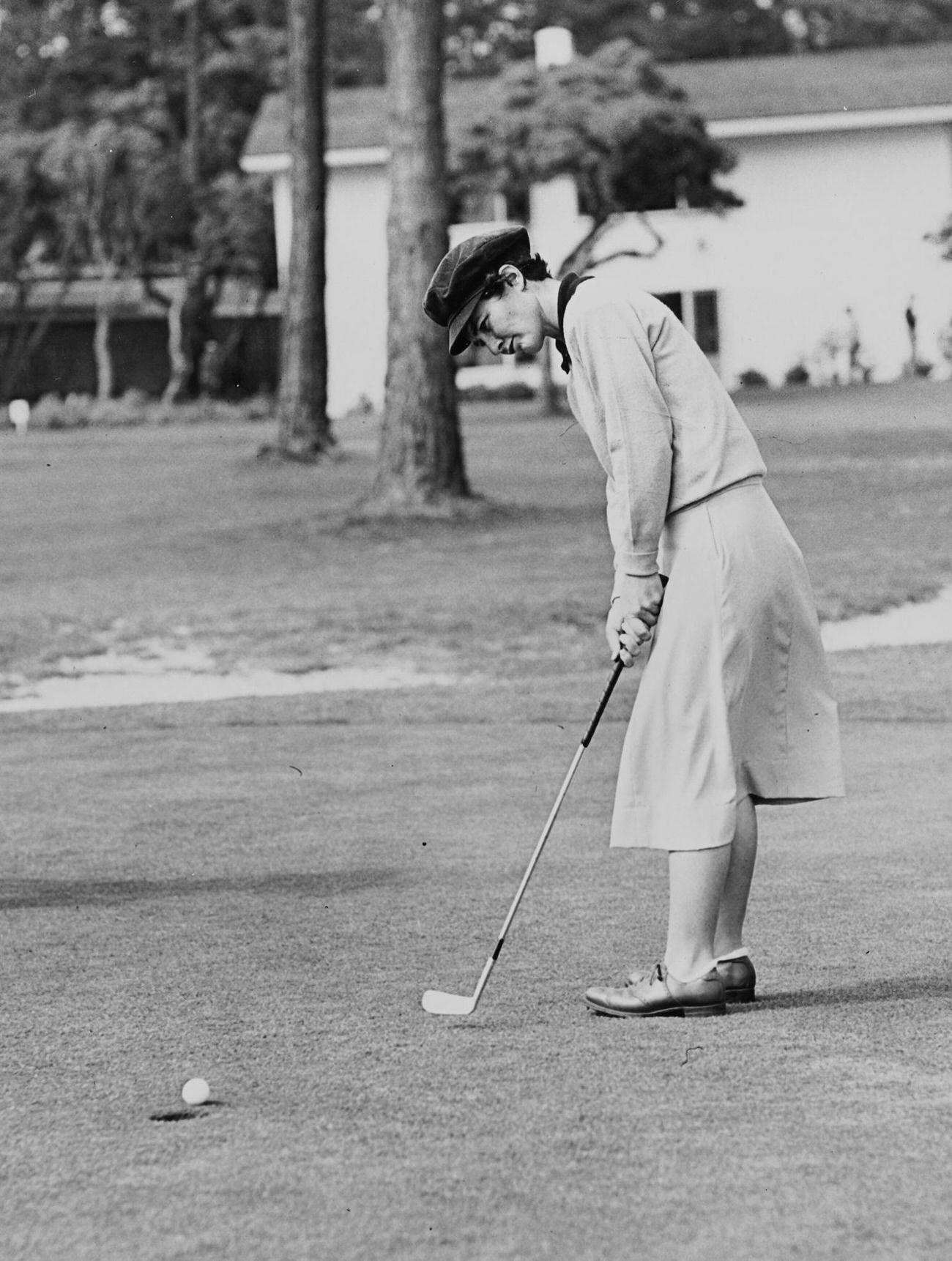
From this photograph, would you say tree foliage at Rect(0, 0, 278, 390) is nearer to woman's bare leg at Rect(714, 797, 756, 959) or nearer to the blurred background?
the blurred background

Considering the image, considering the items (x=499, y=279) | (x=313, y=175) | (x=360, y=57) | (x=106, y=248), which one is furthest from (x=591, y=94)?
(x=499, y=279)

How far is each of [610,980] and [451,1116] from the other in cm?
130

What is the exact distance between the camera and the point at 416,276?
72.6 feet

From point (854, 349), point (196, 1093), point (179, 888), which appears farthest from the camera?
point (854, 349)

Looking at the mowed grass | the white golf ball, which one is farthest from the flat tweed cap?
the white golf ball

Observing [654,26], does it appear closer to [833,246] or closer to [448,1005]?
[833,246]

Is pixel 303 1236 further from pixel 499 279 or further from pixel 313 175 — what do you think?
pixel 313 175

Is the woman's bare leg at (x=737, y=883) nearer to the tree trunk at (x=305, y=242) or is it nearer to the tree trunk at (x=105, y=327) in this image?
the tree trunk at (x=305, y=242)

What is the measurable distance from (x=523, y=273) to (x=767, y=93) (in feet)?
145

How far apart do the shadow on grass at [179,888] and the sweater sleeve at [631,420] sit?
2.05 m

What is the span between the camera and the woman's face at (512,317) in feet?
17.0

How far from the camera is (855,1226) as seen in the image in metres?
3.59

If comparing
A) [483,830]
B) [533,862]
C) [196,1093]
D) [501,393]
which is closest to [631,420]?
[533,862]

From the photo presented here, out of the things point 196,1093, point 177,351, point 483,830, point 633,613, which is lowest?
point 177,351
